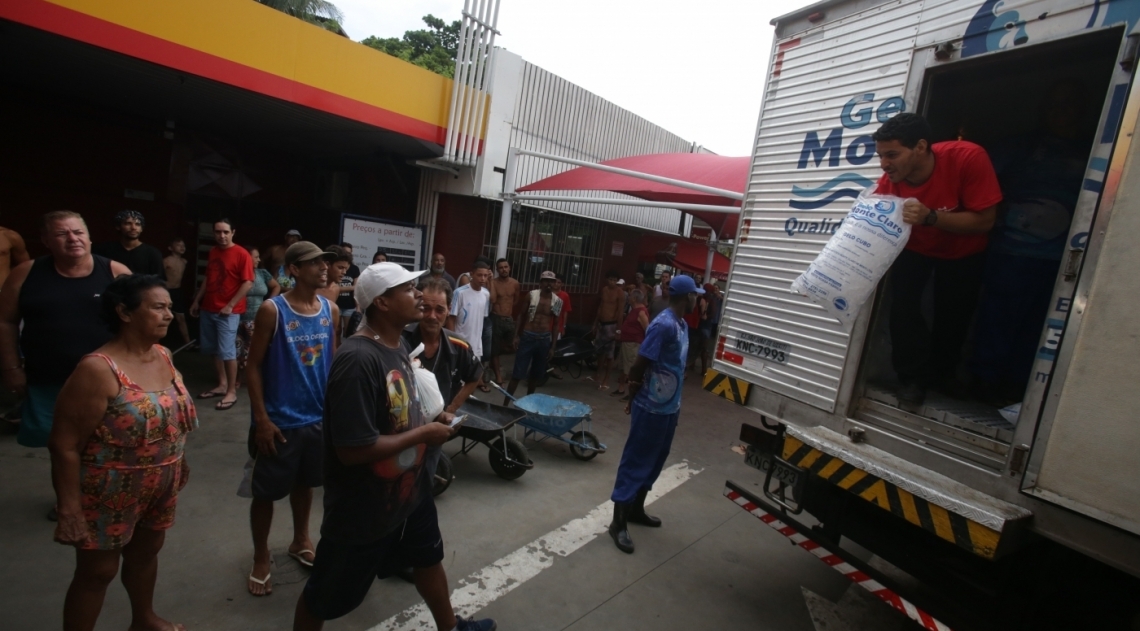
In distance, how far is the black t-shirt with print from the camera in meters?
2.09

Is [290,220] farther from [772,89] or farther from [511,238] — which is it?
[772,89]

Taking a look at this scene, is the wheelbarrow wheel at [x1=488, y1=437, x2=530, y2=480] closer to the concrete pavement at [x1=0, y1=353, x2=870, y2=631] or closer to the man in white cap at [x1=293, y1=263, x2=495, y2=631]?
the concrete pavement at [x1=0, y1=353, x2=870, y2=631]

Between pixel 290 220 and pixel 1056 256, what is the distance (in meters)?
11.6

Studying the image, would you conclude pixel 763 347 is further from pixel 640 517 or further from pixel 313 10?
pixel 313 10

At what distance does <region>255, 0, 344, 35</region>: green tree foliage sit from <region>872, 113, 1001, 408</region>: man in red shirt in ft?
80.4

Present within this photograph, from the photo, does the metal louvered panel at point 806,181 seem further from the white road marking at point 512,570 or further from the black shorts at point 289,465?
the black shorts at point 289,465

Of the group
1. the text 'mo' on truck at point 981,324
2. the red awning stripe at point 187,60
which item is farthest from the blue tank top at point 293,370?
the red awning stripe at point 187,60

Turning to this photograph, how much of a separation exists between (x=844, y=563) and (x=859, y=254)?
5.11 feet

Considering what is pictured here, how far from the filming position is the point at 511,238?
10750mm

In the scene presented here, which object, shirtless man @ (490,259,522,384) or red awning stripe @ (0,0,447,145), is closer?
red awning stripe @ (0,0,447,145)

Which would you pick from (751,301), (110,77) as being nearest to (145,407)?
(751,301)

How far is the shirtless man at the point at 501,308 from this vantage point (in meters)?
8.06

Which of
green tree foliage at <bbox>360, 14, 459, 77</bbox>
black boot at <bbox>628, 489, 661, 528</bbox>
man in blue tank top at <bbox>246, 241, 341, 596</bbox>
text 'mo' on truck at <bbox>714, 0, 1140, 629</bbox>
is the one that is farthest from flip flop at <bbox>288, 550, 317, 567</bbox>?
green tree foliage at <bbox>360, 14, 459, 77</bbox>

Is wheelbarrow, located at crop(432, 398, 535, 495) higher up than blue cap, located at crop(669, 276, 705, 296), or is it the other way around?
blue cap, located at crop(669, 276, 705, 296)
